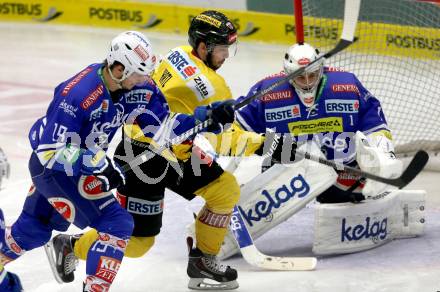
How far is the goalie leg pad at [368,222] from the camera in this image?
15.8 feet

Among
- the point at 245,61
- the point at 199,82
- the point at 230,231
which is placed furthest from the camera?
the point at 245,61

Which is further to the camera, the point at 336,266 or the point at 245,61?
the point at 245,61

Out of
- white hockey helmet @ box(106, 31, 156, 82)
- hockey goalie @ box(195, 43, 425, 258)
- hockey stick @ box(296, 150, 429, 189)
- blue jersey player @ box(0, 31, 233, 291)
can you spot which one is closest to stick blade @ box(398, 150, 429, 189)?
hockey stick @ box(296, 150, 429, 189)

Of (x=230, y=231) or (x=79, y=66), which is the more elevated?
(x=230, y=231)

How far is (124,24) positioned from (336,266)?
5704 millimetres

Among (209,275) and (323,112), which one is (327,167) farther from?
(209,275)

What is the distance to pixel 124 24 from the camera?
32.7 ft

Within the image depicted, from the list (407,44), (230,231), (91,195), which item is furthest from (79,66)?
(91,195)

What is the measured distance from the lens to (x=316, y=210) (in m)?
4.80

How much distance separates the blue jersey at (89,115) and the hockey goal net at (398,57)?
1895mm

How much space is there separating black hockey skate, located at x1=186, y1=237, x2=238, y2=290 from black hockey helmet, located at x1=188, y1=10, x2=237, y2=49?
36.6 inches

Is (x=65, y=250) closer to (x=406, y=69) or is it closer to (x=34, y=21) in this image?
(x=406, y=69)

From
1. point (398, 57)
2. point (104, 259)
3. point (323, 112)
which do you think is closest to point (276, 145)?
point (323, 112)

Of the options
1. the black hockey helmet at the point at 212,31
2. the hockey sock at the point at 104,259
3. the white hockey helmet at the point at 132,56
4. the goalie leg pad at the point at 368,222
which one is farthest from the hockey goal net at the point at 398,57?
the hockey sock at the point at 104,259
